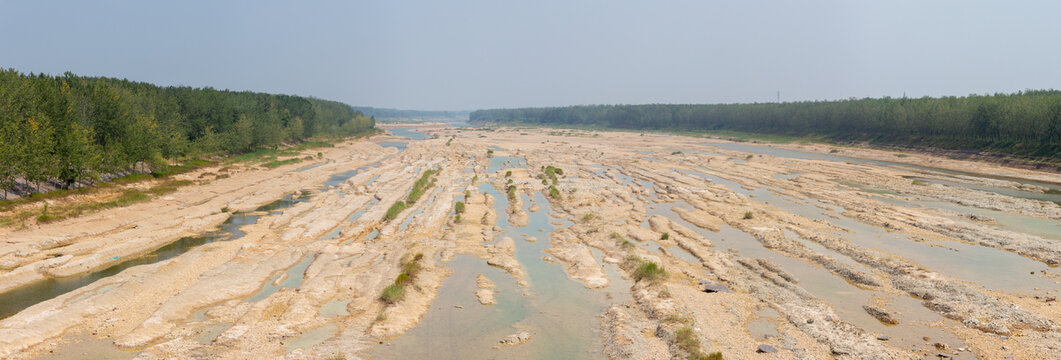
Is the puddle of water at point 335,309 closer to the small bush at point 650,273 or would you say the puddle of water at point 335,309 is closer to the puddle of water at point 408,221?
the puddle of water at point 408,221

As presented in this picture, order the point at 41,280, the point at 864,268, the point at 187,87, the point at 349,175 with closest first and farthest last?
1. the point at 41,280
2. the point at 864,268
3. the point at 349,175
4. the point at 187,87

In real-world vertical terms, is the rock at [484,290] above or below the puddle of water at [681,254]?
below

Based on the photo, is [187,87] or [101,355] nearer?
[101,355]

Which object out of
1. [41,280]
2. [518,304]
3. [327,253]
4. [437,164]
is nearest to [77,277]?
[41,280]

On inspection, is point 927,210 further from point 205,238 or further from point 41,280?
point 41,280

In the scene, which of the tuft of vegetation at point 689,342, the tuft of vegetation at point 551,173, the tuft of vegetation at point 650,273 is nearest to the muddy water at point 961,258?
the tuft of vegetation at point 650,273

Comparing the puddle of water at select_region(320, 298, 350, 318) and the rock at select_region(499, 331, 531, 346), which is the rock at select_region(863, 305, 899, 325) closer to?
the rock at select_region(499, 331, 531, 346)

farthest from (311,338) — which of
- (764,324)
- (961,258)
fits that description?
(961,258)
